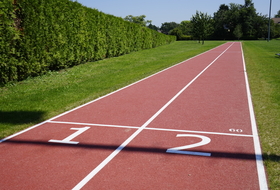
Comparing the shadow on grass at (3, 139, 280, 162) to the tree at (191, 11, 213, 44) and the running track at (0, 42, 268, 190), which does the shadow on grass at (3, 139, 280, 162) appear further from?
the tree at (191, 11, 213, 44)

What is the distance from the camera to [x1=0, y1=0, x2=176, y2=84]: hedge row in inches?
454

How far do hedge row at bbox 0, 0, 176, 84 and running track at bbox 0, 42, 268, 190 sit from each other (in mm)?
5493

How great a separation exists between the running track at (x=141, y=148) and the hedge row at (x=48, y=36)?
5493 millimetres

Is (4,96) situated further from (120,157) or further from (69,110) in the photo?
(120,157)

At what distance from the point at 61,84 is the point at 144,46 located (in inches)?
986

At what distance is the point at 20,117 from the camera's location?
7.45m

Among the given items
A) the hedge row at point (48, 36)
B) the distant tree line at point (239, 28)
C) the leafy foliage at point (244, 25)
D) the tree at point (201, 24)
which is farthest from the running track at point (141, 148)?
the leafy foliage at point (244, 25)

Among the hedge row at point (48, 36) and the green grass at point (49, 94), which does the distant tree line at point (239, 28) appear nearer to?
the hedge row at point (48, 36)

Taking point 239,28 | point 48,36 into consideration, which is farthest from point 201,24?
point 48,36

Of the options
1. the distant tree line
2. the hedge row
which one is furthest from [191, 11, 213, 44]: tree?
the hedge row

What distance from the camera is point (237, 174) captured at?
421cm

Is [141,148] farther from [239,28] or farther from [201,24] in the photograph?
[239,28]

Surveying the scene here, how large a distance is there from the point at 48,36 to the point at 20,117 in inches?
318

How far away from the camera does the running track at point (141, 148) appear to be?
407 cm
